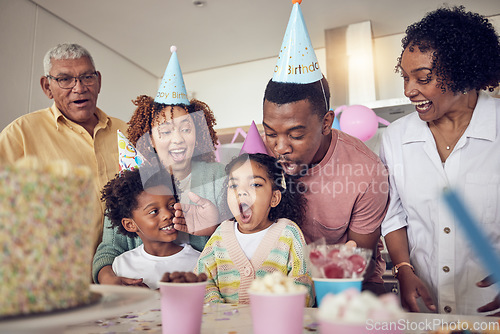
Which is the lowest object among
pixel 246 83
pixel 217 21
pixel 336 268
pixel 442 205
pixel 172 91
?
pixel 336 268

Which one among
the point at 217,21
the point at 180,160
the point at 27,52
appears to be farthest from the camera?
the point at 217,21

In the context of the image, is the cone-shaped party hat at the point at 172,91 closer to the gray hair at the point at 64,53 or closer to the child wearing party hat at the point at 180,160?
the child wearing party hat at the point at 180,160

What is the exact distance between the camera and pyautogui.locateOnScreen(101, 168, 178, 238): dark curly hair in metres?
1.27

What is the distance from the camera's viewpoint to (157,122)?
1342mm

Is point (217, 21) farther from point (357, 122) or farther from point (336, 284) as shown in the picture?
point (336, 284)

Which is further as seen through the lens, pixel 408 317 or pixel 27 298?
pixel 408 317

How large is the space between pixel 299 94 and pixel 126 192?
0.63m

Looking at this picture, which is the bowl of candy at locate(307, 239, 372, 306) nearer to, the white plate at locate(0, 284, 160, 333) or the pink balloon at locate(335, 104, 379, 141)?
the white plate at locate(0, 284, 160, 333)

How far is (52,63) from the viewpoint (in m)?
1.60

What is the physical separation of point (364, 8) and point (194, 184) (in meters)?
1.95

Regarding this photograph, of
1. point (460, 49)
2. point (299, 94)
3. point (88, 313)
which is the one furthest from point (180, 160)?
point (460, 49)

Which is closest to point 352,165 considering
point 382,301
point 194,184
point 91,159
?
point 194,184

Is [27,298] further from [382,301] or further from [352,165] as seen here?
[352,165]

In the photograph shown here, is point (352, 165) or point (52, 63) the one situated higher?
point (52, 63)
